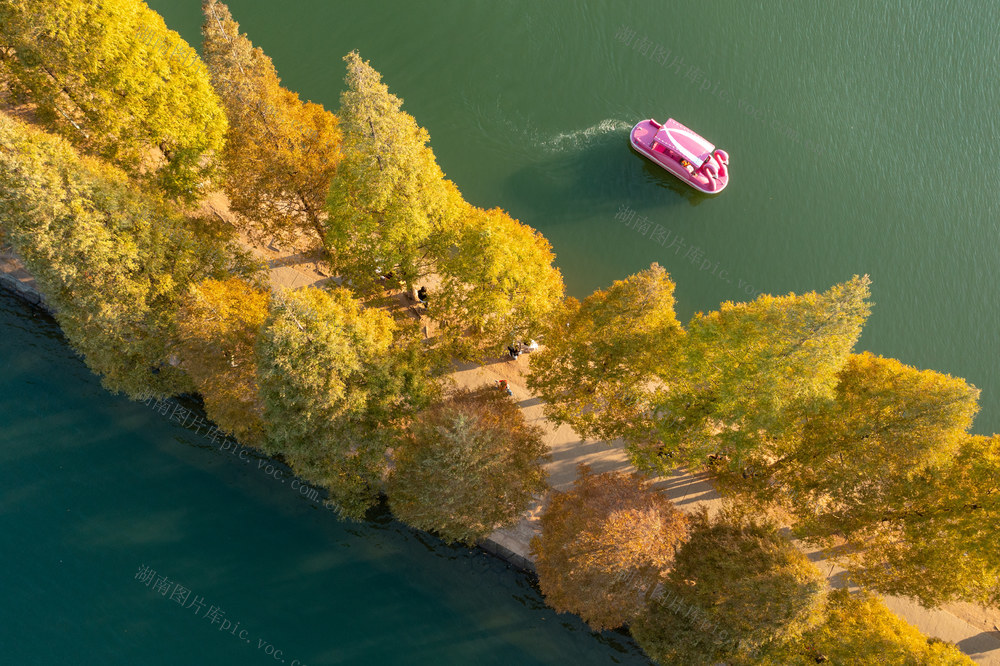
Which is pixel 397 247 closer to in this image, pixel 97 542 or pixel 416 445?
pixel 416 445

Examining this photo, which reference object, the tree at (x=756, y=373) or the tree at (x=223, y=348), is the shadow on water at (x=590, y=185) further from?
the tree at (x=223, y=348)

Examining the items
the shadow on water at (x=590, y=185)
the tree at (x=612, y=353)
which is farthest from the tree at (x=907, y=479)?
the shadow on water at (x=590, y=185)

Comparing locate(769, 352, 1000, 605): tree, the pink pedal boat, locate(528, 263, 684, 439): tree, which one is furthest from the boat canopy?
locate(769, 352, 1000, 605): tree

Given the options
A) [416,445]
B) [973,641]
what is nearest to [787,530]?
[973,641]

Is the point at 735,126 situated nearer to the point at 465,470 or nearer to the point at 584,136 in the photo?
the point at 584,136

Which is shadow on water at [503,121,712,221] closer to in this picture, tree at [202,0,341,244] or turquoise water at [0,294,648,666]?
tree at [202,0,341,244]
